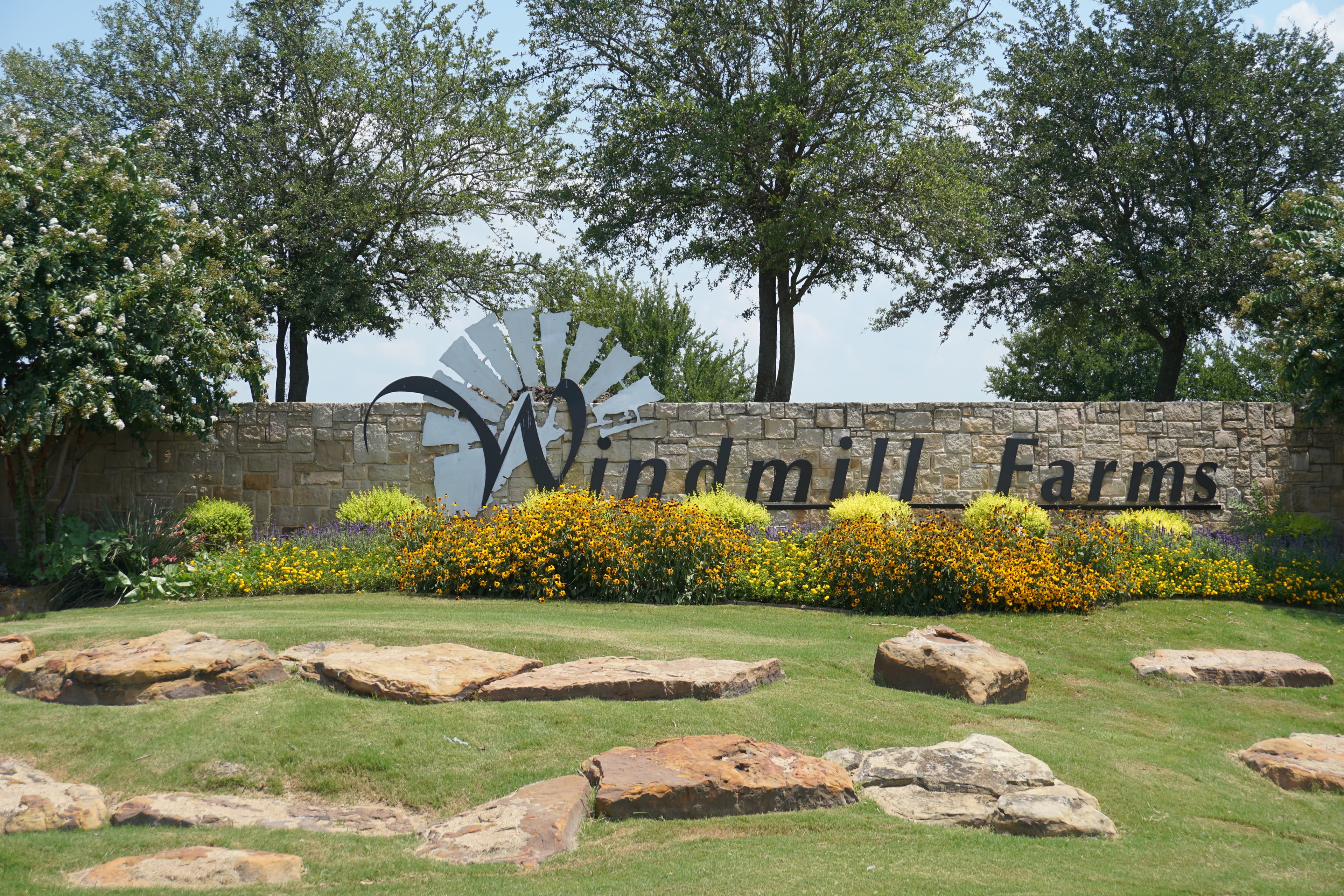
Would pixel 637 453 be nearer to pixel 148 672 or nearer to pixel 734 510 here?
pixel 734 510

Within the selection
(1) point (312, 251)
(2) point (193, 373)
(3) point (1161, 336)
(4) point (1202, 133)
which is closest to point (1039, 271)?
(3) point (1161, 336)

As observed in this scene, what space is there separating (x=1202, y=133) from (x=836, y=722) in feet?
59.4

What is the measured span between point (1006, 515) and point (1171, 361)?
10.8 meters

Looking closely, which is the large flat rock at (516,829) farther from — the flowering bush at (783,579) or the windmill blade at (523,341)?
the windmill blade at (523,341)

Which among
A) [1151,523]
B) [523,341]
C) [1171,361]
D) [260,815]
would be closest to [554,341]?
[523,341]

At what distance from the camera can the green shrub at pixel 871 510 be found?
38.2ft

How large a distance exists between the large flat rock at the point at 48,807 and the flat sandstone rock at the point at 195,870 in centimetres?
59

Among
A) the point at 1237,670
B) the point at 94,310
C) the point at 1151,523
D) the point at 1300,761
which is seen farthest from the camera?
the point at 1151,523

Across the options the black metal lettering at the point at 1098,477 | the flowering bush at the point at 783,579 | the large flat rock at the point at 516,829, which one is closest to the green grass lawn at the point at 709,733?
the large flat rock at the point at 516,829

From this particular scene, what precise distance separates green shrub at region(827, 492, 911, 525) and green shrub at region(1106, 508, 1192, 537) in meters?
2.43

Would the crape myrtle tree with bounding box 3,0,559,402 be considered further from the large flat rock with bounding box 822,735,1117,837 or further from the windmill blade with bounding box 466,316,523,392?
the large flat rock with bounding box 822,735,1117,837

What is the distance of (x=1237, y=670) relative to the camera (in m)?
7.79

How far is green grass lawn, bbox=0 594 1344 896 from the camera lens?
405cm

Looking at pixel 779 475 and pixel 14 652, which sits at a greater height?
pixel 779 475
